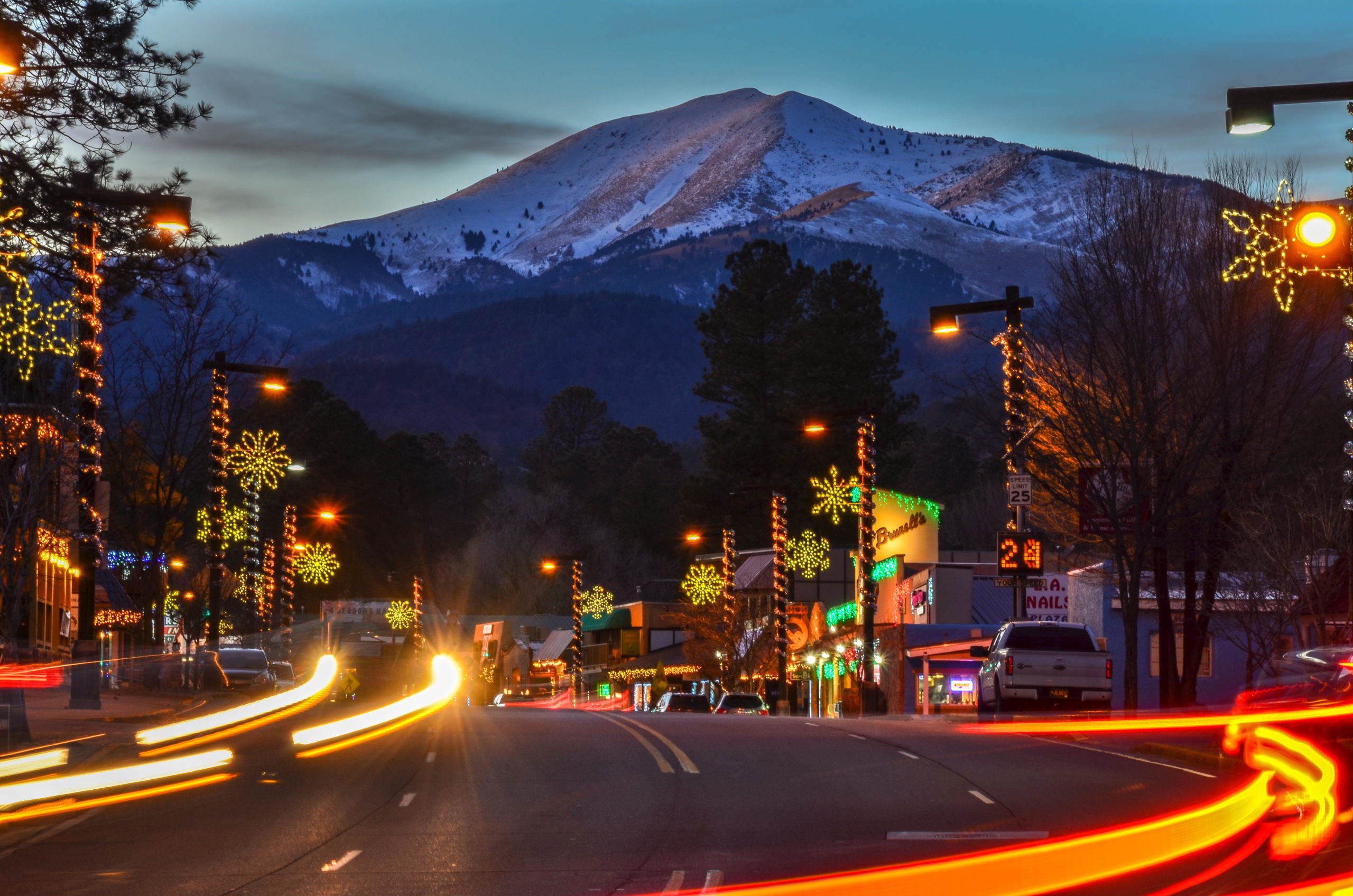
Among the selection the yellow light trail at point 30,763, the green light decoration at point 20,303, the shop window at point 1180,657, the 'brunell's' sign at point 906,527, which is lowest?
the shop window at point 1180,657

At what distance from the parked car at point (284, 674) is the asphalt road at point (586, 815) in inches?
799

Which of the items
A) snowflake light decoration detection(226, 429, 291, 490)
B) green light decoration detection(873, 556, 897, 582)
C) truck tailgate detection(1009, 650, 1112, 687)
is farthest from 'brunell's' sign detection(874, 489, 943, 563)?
truck tailgate detection(1009, 650, 1112, 687)

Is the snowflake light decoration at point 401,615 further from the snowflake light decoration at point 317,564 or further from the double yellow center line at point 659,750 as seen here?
the double yellow center line at point 659,750

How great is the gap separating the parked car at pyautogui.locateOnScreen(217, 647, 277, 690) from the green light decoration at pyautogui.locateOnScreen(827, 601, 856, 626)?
25.1 meters

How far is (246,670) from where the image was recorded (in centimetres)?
4038

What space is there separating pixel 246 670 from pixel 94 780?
82.8ft

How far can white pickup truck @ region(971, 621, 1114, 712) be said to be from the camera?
3031cm

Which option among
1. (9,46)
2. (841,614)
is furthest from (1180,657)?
(9,46)

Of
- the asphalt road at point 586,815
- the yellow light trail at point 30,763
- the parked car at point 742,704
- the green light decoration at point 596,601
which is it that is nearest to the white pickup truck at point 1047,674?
the asphalt road at point 586,815

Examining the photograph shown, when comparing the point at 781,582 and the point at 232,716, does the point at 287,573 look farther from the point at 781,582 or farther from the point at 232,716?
the point at 232,716

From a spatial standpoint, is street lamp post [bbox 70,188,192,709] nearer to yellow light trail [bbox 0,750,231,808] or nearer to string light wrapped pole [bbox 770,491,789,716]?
yellow light trail [bbox 0,750,231,808]

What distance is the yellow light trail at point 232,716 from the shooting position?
2167 centimetres

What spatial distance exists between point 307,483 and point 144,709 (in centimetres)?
8904

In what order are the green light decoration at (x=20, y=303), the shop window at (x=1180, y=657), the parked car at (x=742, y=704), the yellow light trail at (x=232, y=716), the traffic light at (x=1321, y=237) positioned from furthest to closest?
the parked car at (x=742, y=704)
the shop window at (x=1180, y=657)
the yellow light trail at (x=232, y=716)
the green light decoration at (x=20, y=303)
the traffic light at (x=1321, y=237)
